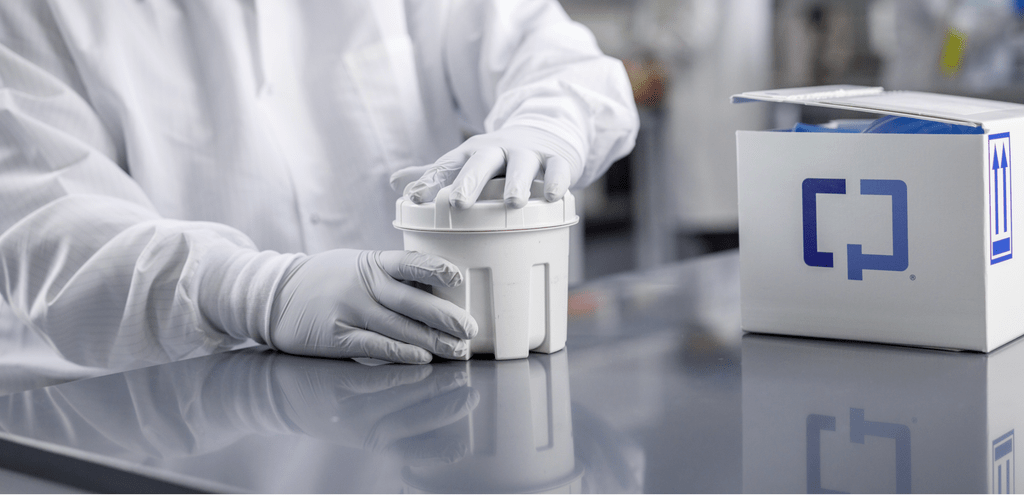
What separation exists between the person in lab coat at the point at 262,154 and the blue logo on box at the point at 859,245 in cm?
27

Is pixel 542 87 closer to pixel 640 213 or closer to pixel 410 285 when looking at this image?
pixel 410 285

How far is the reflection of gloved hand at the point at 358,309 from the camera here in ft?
2.68

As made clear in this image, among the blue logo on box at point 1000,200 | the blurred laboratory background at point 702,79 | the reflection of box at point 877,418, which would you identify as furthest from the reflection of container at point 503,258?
the blurred laboratory background at point 702,79

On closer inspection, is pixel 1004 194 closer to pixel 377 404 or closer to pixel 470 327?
pixel 470 327

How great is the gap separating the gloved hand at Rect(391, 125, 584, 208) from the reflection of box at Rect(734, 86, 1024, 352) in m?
0.23

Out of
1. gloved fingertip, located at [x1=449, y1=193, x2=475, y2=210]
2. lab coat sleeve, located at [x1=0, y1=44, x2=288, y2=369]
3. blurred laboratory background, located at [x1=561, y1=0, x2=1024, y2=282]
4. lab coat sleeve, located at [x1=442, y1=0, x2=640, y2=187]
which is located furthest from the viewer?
blurred laboratory background, located at [x1=561, y1=0, x2=1024, y2=282]

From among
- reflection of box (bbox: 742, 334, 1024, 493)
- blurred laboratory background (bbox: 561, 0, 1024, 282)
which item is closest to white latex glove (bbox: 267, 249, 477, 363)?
reflection of box (bbox: 742, 334, 1024, 493)

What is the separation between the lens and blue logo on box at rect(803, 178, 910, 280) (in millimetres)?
836

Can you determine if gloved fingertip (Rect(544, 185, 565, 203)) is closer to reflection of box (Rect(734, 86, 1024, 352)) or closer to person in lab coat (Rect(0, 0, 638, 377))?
person in lab coat (Rect(0, 0, 638, 377))

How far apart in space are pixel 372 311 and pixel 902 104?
600 mm

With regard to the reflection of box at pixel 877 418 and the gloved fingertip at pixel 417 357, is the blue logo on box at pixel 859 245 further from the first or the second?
the gloved fingertip at pixel 417 357

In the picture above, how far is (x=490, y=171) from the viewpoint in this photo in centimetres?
88

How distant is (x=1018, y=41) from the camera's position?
330cm

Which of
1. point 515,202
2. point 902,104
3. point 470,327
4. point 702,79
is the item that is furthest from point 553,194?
point 702,79
